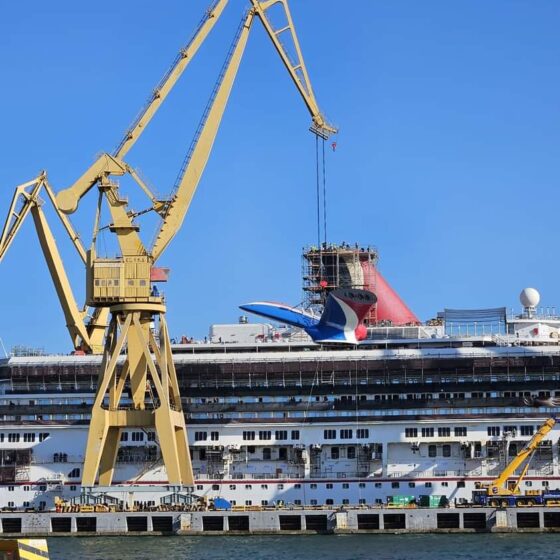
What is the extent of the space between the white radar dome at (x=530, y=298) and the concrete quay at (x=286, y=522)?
21.0m

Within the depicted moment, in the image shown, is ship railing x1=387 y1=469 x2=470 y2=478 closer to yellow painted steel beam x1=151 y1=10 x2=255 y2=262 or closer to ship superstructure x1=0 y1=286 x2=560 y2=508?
ship superstructure x1=0 y1=286 x2=560 y2=508

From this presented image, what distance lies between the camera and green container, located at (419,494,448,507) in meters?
76.1

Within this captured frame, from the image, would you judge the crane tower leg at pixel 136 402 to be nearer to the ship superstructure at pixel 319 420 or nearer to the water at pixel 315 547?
the ship superstructure at pixel 319 420

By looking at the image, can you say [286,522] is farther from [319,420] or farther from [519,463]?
[519,463]

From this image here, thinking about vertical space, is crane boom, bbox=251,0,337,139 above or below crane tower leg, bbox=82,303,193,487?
above

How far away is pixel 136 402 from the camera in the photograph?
78.3 metres

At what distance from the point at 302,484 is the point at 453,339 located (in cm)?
1435

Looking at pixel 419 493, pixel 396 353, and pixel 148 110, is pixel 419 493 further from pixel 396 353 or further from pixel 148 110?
pixel 148 110

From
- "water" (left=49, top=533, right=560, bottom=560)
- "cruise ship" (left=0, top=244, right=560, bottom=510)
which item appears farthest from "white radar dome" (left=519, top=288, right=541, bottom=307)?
"water" (left=49, top=533, right=560, bottom=560)

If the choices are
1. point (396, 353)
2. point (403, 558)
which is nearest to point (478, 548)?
point (403, 558)

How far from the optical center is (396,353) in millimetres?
84000

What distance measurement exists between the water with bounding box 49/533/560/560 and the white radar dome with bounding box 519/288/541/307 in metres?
22.9

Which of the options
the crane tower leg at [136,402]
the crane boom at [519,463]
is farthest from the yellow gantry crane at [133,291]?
the crane boom at [519,463]

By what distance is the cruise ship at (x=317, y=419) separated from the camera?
78.8m
